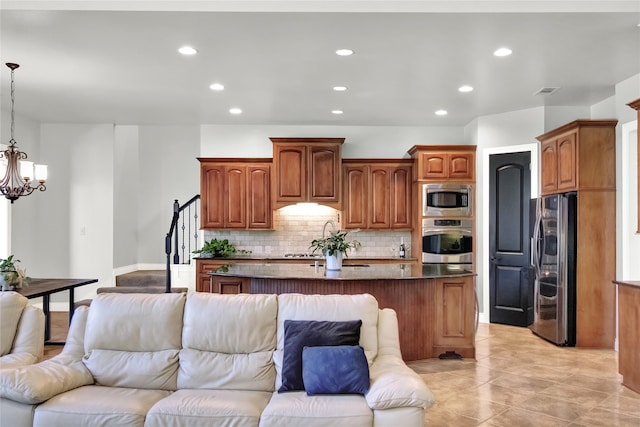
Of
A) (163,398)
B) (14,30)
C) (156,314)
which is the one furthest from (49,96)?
(163,398)

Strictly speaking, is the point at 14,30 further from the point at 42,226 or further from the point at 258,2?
the point at 42,226

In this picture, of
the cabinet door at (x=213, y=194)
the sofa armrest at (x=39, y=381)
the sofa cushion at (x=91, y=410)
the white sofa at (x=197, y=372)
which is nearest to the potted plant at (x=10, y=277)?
the white sofa at (x=197, y=372)

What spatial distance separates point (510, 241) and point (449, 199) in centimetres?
97

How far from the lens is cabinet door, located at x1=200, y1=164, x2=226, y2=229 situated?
7391mm

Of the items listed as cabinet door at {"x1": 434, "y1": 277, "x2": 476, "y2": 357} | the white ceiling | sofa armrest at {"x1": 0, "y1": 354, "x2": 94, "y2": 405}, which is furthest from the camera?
cabinet door at {"x1": 434, "y1": 277, "x2": 476, "y2": 357}

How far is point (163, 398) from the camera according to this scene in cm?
267

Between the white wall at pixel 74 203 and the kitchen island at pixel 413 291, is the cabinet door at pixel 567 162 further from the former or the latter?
the white wall at pixel 74 203

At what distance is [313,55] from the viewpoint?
4500 millimetres

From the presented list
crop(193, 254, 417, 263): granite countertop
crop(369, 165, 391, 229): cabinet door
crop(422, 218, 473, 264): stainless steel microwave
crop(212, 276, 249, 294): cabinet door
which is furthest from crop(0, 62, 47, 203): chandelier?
crop(422, 218, 473, 264): stainless steel microwave

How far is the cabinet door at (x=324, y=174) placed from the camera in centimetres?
723

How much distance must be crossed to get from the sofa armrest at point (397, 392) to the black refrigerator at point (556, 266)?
144 inches

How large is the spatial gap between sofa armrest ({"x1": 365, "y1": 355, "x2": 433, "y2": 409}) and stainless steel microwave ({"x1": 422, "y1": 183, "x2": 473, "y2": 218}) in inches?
182

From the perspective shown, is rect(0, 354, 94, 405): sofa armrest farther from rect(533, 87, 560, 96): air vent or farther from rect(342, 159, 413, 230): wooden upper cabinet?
rect(533, 87, 560, 96): air vent

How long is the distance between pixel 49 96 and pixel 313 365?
514 cm
